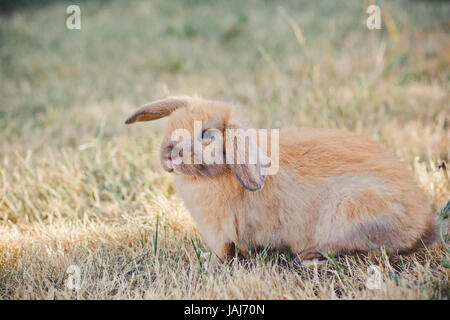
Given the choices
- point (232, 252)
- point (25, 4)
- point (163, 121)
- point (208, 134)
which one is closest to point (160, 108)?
point (208, 134)

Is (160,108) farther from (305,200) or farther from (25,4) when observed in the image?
(25,4)

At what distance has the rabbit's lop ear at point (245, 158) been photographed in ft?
5.55

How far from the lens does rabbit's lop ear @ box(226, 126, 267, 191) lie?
1.69 meters

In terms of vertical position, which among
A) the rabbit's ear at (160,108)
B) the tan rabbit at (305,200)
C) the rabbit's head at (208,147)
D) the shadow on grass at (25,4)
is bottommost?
the tan rabbit at (305,200)

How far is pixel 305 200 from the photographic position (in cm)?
198

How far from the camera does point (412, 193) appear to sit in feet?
6.51

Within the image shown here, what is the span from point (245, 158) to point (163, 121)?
8.72 feet

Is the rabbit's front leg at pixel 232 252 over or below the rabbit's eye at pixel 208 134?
below

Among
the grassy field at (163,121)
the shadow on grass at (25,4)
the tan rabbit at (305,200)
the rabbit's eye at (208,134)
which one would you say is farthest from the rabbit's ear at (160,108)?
the shadow on grass at (25,4)

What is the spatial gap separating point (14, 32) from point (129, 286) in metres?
6.81

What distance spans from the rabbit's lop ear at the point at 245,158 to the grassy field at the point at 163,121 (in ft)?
1.53

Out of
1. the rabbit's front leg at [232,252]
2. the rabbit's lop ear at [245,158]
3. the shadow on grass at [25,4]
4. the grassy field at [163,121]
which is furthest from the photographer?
the shadow on grass at [25,4]

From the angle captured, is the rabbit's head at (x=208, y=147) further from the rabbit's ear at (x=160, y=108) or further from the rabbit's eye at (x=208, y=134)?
the rabbit's ear at (x=160, y=108)

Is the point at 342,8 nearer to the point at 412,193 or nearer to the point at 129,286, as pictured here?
the point at 412,193
